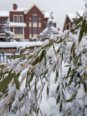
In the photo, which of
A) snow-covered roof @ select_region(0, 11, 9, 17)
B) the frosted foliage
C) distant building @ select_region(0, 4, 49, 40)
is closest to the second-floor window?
distant building @ select_region(0, 4, 49, 40)

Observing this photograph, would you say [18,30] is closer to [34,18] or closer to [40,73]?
[34,18]

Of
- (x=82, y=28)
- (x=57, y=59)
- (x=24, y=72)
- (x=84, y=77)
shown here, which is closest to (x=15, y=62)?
(x=24, y=72)

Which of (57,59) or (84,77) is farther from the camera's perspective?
(84,77)

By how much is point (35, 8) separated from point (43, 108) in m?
47.8

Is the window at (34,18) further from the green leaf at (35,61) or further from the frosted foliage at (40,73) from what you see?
the green leaf at (35,61)

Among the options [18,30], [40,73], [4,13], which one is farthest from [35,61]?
[4,13]

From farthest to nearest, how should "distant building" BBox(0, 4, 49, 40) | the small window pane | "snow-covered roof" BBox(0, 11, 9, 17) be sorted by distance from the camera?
the small window pane
"distant building" BBox(0, 4, 49, 40)
"snow-covered roof" BBox(0, 11, 9, 17)

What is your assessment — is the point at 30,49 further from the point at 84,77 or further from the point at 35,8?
the point at 35,8

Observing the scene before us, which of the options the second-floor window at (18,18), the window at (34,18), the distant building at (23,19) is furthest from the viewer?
the window at (34,18)

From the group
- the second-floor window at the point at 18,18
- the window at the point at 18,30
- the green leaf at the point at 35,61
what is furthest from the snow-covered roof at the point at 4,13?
the green leaf at the point at 35,61

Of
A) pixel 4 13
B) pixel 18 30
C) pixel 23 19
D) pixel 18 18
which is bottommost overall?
pixel 18 30

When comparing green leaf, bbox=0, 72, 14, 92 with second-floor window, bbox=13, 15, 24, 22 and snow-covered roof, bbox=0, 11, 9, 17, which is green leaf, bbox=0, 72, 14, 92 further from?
second-floor window, bbox=13, 15, 24, 22

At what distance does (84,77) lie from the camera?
1858 mm

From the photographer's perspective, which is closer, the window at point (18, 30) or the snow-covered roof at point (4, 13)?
the snow-covered roof at point (4, 13)
